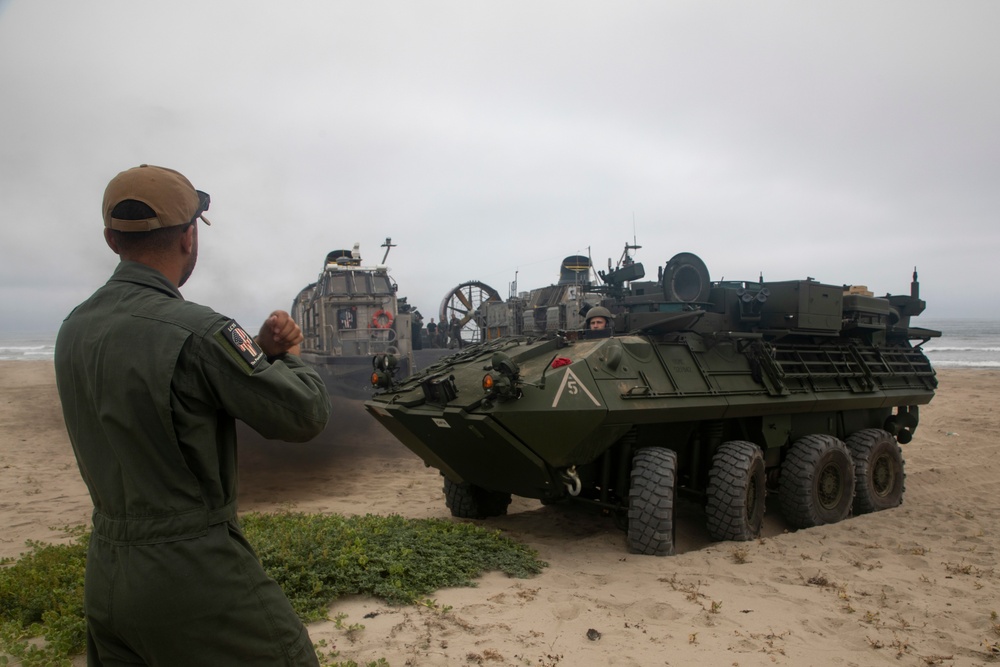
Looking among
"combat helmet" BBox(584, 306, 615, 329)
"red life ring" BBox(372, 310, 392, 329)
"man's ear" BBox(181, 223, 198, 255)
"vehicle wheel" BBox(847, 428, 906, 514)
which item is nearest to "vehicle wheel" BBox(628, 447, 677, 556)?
"combat helmet" BBox(584, 306, 615, 329)

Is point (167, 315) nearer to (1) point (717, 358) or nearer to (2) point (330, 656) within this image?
(2) point (330, 656)

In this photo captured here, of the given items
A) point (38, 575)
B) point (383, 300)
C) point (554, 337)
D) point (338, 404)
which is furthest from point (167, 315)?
point (383, 300)

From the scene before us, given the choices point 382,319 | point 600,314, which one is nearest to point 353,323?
point 382,319

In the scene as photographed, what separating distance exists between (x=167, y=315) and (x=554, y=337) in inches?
204

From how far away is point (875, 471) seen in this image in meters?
8.70

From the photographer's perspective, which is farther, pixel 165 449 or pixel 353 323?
pixel 353 323

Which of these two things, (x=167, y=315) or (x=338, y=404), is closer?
(x=167, y=315)

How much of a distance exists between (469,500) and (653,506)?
208 cm

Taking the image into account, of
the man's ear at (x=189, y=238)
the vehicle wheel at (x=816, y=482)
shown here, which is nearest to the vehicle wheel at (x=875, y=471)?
the vehicle wheel at (x=816, y=482)

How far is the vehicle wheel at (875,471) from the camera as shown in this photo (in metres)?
8.27

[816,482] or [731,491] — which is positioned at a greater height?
[731,491]

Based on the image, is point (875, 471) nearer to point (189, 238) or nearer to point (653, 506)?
point (653, 506)

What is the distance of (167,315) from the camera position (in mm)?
1853

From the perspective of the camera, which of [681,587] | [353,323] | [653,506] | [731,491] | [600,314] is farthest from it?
[353,323]
